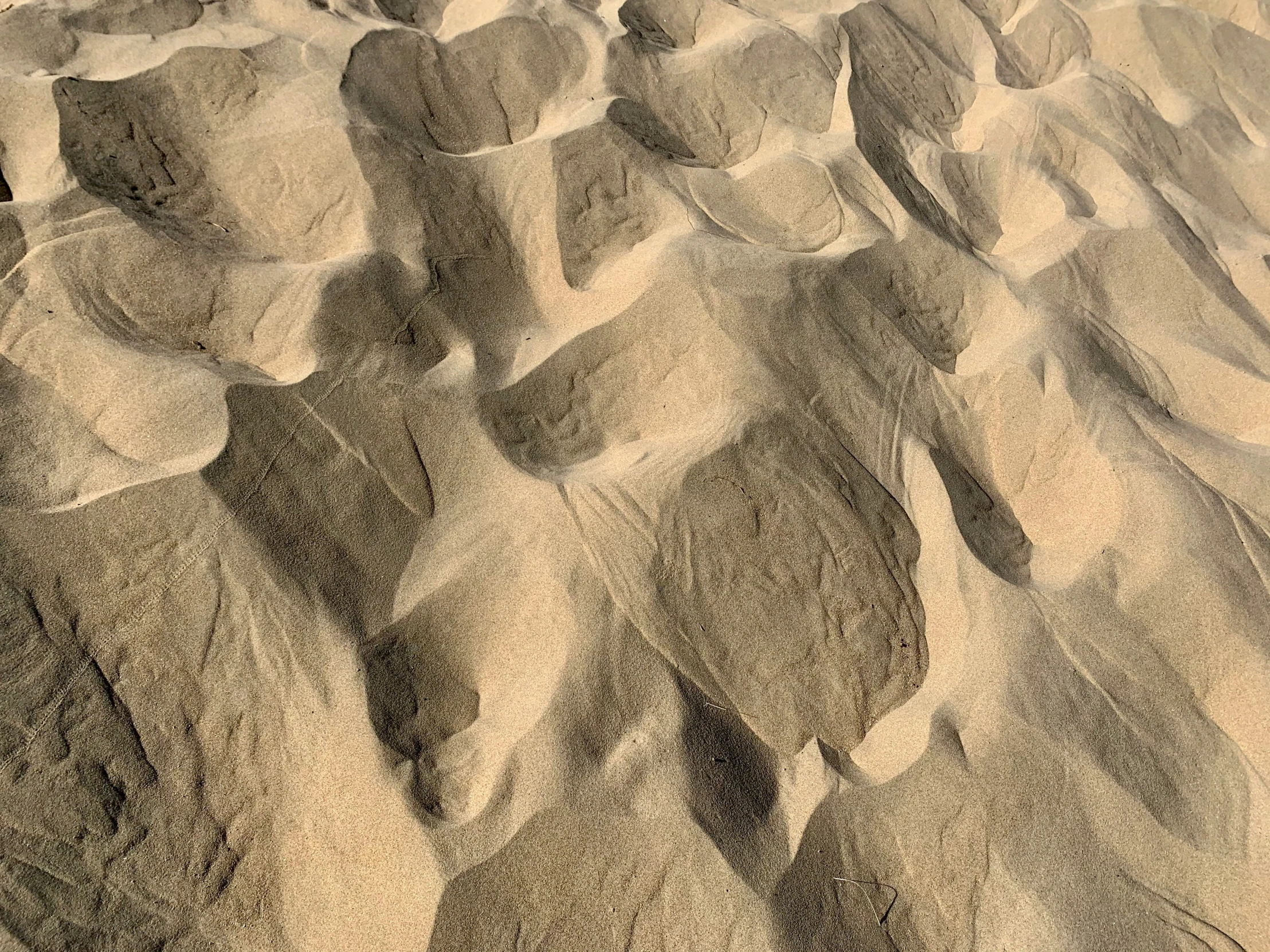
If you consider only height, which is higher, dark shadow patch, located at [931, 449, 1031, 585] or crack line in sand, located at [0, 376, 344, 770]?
dark shadow patch, located at [931, 449, 1031, 585]

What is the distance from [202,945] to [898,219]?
1429 mm

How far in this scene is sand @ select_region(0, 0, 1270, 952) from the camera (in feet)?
3.02

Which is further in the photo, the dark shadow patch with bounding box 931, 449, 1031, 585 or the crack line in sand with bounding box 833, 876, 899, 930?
the dark shadow patch with bounding box 931, 449, 1031, 585

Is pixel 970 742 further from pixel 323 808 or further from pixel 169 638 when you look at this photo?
pixel 169 638

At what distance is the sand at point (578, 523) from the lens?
920 mm

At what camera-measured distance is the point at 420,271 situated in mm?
1312

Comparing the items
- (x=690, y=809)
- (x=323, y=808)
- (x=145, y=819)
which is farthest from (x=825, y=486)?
(x=145, y=819)

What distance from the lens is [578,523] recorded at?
109cm

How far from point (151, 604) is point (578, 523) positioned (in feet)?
1.60

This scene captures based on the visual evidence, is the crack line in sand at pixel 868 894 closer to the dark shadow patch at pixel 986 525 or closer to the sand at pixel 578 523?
the sand at pixel 578 523

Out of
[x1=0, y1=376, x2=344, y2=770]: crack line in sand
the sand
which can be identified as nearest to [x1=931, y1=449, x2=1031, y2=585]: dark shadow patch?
the sand

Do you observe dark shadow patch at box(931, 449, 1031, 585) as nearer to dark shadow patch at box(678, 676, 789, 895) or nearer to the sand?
the sand

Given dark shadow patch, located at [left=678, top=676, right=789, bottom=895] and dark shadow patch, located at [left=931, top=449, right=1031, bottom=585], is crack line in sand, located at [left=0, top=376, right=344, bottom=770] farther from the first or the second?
dark shadow patch, located at [left=931, top=449, right=1031, bottom=585]

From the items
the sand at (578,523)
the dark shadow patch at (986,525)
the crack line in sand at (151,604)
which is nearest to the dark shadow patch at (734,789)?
the sand at (578,523)
